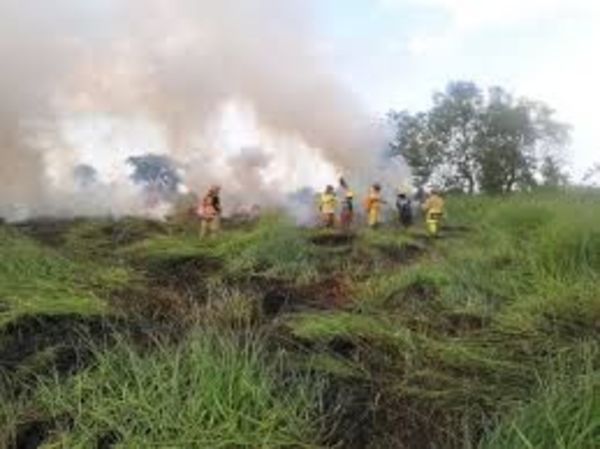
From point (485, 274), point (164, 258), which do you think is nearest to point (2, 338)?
point (485, 274)

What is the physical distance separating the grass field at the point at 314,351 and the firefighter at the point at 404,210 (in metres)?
9.34

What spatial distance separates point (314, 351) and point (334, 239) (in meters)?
9.36

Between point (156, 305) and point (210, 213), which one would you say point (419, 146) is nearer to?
point (210, 213)

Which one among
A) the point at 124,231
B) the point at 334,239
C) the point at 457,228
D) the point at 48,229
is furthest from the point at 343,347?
the point at 48,229

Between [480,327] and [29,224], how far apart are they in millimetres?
14684

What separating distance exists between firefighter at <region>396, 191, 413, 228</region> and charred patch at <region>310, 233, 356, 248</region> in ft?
14.7

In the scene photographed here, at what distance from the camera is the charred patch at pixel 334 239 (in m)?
15.6

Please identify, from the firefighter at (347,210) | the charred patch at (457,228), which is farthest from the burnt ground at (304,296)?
the firefighter at (347,210)

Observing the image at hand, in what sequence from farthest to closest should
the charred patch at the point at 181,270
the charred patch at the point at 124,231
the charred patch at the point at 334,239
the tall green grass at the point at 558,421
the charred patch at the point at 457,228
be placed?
the charred patch at the point at 457,228, the charred patch at the point at 124,231, the charred patch at the point at 334,239, the charred patch at the point at 181,270, the tall green grass at the point at 558,421

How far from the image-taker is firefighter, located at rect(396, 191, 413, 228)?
21.6 m

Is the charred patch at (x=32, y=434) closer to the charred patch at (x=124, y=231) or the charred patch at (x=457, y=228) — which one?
the charred patch at (x=124, y=231)

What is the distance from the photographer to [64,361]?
23.1ft

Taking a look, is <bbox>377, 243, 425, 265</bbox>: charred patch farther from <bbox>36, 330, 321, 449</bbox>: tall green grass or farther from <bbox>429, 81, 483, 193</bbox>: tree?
<bbox>429, 81, 483, 193</bbox>: tree

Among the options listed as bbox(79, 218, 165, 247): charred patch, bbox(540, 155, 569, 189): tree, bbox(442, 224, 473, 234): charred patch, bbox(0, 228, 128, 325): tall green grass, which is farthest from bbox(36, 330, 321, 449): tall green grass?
bbox(540, 155, 569, 189): tree
